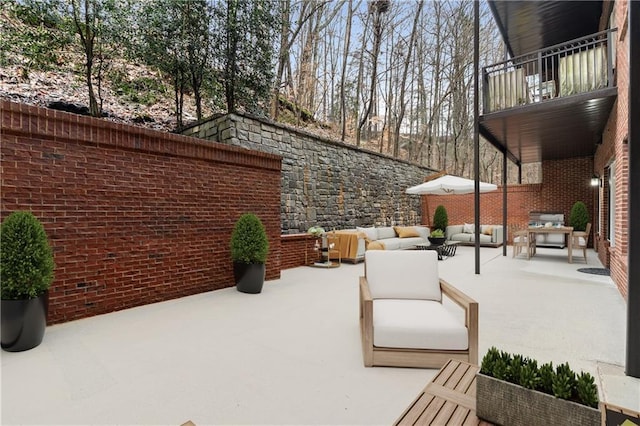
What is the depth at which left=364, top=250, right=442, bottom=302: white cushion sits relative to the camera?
2.89 metres

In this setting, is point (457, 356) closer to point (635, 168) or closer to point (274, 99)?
point (635, 168)

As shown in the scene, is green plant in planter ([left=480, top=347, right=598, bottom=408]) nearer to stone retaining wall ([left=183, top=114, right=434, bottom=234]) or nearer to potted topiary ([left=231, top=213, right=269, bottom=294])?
potted topiary ([left=231, top=213, right=269, bottom=294])

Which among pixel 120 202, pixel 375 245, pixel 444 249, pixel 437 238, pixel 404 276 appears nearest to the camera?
pixel 404 276

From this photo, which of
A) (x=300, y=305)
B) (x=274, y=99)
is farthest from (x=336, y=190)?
(x=300, y=305)

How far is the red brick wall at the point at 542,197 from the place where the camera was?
9883mm

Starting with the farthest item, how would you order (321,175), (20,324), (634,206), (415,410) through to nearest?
(321,175), (20,324), (634,206), (415,410)

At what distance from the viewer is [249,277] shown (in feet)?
14.8

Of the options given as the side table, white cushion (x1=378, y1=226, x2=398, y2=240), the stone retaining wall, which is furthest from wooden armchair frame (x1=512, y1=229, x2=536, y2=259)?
the stone retaining wall

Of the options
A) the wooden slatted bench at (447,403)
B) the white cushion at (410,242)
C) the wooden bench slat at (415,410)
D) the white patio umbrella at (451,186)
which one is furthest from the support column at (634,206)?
the white cushion at (410,242)

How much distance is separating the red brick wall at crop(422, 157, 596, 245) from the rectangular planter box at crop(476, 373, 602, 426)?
11353mm

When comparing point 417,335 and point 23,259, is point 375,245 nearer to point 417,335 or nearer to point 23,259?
point 417,335

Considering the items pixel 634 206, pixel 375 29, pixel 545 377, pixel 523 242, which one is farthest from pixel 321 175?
pixel 545 377

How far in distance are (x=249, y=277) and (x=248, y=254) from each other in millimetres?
327

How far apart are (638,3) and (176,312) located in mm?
4950
